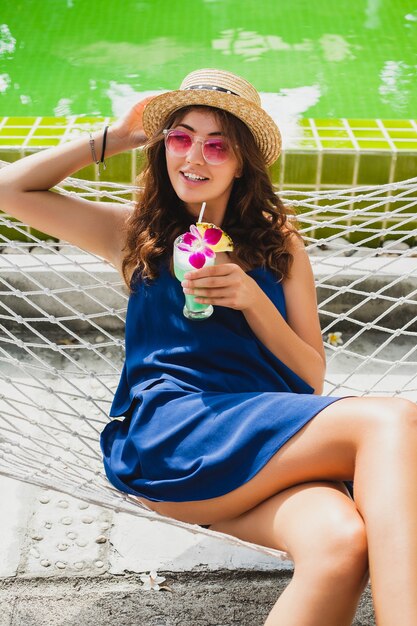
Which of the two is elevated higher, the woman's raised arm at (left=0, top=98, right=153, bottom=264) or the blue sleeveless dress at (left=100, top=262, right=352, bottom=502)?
the woman's raised arm at (left=0, top=98, right=153, bottom=264)

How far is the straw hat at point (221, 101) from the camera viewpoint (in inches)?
73.3

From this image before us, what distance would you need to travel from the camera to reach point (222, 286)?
1.82 metres

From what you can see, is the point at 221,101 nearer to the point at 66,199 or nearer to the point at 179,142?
the point at 179,142

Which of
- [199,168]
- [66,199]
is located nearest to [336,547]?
[199,168]

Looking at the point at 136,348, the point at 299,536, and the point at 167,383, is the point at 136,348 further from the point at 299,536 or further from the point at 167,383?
the point at 299,536

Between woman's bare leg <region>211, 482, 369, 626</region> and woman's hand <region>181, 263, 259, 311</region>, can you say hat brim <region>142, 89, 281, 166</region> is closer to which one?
woman's hand <region>181, 263, 259, 311</region>

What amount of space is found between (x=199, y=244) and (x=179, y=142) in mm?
261

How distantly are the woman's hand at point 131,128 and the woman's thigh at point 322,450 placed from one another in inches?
31.1

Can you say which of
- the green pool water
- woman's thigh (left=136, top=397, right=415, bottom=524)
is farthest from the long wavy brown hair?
the green pool water

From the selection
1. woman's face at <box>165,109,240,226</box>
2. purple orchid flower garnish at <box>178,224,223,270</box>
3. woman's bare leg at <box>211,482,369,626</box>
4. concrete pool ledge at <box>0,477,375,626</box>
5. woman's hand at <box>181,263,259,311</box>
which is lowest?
concrete pool ledge at <box>0,477,375,626</box>

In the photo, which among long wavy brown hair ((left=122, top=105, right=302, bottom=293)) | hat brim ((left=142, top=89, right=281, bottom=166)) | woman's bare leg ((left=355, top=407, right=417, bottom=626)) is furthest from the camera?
long wavy brown hair ((left=122, top=105, right=302, bottom=293))

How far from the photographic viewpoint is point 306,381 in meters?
2.02

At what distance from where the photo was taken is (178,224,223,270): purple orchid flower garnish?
5.77 ft

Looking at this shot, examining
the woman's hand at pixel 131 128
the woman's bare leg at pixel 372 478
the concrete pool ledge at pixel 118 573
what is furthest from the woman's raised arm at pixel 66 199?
the concrete pool ledge at pixel 118 573
